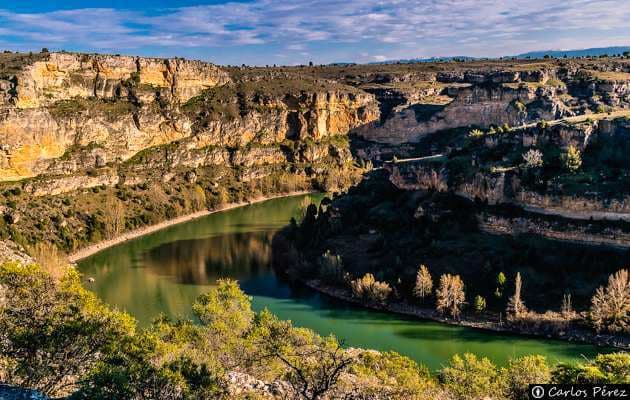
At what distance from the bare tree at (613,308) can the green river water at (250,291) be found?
1.89 m

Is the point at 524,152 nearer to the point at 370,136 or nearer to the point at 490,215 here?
the point at 490,215

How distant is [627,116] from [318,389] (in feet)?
131

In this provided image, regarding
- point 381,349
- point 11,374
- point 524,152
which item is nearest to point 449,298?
point 381,349

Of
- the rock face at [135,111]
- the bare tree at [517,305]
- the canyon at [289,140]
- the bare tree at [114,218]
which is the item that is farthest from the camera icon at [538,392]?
the rock face at [135,111]

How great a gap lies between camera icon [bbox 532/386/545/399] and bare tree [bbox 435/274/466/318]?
17721 millimetres

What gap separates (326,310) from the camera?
39406 millimetres

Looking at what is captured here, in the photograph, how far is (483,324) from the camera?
35.0 m

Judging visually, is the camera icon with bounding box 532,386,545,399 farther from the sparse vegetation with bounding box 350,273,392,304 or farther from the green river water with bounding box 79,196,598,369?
the sparse vegetation with bounding box 350,273,392,304

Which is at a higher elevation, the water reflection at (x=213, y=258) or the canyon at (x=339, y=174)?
the canyon at (x=339, y=174)

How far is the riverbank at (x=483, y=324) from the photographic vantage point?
31.7 m

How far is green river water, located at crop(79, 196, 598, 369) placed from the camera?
3291 cm

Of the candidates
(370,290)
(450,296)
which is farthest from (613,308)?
(370,290)

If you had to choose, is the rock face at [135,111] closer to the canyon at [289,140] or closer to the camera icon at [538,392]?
the canyon at [289,140]

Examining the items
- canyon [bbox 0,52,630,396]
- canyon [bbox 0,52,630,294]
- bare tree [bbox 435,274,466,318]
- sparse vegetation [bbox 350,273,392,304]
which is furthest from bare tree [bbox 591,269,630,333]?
sparse vegetation [bbox 350,273,392,304]
